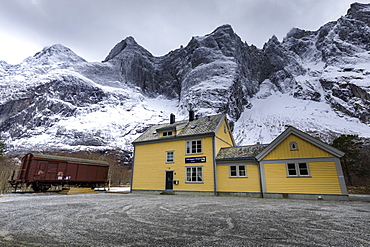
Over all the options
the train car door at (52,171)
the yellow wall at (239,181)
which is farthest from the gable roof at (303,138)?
the train car door at (52,171)

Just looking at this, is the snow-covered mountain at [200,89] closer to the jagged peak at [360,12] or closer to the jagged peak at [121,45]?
the jagged peak at [360,12]

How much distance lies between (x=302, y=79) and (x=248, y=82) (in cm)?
2801

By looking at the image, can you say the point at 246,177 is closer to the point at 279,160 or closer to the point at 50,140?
the point at 279,160

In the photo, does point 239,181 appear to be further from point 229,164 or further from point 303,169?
point 303,169

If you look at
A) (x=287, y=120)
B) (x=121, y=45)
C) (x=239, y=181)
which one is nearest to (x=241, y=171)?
(x=239, y=181)

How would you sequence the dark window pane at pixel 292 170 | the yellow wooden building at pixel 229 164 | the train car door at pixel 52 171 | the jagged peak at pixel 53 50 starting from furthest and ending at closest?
the jagged peak at pixel 53 50
the train car door at pixel 52 171
the dark window pane at pixel 292 170
the yellow wooden building at pixel 229 164

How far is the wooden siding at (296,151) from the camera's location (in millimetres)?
13688

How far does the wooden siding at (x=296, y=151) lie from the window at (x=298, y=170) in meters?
0.62

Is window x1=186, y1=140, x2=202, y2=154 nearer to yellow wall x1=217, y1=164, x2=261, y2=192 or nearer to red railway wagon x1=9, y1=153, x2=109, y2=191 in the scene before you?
yellow wall x1=217, y1=164, x2=261, y2=192

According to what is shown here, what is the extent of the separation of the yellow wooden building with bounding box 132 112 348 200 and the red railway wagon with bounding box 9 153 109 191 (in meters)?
6.12

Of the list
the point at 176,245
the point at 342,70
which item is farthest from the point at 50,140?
the point at 342,70

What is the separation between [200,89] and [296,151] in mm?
82907

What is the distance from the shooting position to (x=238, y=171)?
16.5 metres

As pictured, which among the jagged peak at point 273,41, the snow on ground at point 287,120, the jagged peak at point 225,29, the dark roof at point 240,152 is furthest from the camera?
the jagged peak at point 273,41
